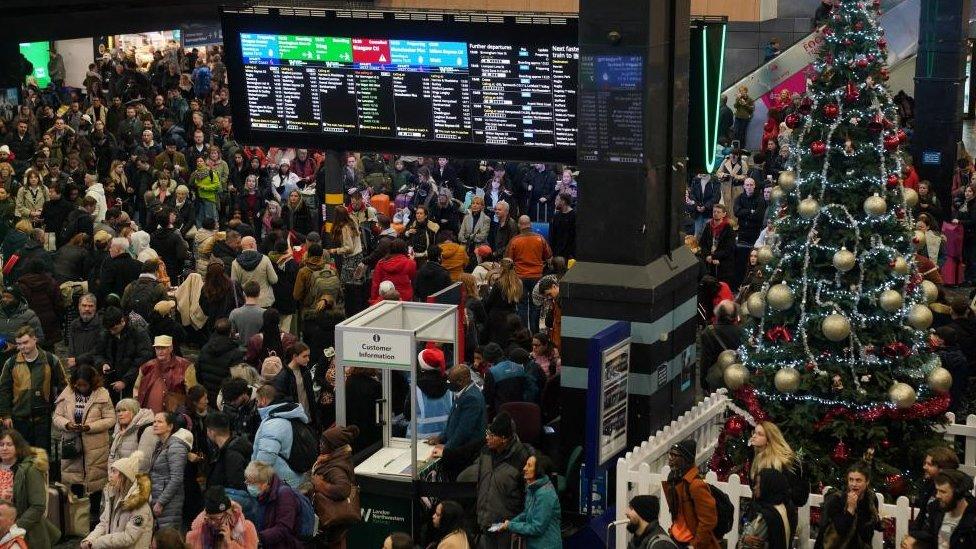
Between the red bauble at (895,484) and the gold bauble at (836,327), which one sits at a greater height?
the gold bauble at (836,327)

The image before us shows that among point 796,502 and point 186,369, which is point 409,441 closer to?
point 186,369

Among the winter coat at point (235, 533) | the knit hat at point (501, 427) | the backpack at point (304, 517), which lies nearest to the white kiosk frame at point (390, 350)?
the knit hat at point (501, 427)

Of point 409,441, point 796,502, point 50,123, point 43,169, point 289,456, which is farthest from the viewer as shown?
point 50,123

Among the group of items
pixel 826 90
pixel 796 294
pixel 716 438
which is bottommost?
pixel 716 438

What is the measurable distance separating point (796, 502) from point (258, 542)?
11.7 ft

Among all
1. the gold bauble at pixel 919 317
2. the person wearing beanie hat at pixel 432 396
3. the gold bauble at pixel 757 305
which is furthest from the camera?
the person wearing beanie hat at pixel 432 396

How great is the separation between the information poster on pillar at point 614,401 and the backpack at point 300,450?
2275 millimetres

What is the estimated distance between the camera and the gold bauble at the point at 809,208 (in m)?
12.3

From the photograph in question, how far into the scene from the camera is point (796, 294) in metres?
12.5

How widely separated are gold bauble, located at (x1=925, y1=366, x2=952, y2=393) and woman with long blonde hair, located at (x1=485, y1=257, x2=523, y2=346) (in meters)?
5.08

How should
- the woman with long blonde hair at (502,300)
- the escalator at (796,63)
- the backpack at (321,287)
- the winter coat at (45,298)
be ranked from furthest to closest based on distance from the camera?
the escalator at (796,63) → the winter coat at (45,298) → the backpack at (321,287) → the woman with long blonde hair at (502,300)

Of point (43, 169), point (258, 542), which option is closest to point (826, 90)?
point (258, 542)

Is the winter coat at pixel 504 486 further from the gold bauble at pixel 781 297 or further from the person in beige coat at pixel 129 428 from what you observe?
the person in beige coat at pixel 129 428

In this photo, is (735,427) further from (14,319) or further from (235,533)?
(14,319)
